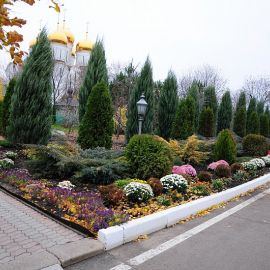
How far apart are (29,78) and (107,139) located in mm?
4018

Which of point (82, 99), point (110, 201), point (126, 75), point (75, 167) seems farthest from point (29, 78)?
point (126, 75)

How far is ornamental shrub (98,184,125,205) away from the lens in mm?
5695

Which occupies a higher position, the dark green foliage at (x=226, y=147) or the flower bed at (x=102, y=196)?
the dark green foliage at (x=226, y=147)

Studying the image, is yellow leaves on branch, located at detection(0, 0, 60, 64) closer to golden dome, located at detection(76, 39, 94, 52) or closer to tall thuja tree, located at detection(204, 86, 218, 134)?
tall thuja tree, located at detection(204, 86, 218, 134)

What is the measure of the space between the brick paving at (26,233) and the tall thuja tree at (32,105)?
686 cm

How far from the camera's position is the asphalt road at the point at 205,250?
147 inches

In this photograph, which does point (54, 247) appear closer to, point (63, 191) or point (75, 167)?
point (63, 191)

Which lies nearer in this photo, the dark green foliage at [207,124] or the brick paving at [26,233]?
the brick paving at [26,233]

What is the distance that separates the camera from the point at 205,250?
13.9 ft

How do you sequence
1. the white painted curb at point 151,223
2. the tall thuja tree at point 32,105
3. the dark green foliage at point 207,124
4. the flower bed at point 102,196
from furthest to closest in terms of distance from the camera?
the dark green foliage at point 207,124, the tall thuja tree at point 32,105, the flower bed at point 102,196, the white painted curb at point 151,223

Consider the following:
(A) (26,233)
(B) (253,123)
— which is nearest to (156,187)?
(A) (26,233)

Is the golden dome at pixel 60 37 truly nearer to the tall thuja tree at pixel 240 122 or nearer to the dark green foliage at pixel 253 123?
the tall thuja tree at pixel 240 122

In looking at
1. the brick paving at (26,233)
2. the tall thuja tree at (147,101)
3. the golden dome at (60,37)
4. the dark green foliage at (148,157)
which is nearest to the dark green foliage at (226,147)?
the dark green foliage at (148,157)

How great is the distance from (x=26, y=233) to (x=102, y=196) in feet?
5.90
